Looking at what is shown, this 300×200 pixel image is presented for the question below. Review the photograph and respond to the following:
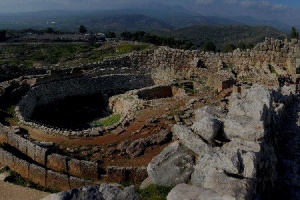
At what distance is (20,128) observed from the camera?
22.9 meters

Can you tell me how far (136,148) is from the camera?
19578mm

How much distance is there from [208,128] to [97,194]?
5004 mm

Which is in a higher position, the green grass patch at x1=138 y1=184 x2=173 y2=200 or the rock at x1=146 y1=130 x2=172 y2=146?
the green grass patch at x1=138 y1=184 x2=173 y2=200

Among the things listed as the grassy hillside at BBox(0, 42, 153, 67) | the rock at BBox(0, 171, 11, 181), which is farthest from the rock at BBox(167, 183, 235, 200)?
the grassy hillside at BBox(0, 42, 153, 67)

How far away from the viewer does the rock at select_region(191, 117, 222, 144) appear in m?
12.6

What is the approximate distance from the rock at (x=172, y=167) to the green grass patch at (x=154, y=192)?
175mm

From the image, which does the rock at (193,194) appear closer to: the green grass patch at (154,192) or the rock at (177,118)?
the green grass patch at (154,192)

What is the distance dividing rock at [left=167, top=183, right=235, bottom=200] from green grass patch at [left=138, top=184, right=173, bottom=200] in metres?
1.37

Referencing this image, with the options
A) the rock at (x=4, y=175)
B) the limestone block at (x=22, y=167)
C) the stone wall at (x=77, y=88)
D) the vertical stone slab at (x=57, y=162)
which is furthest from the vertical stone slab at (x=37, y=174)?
the stone wall at (x=77, y=88)

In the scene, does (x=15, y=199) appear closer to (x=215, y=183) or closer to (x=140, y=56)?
(x=215, y=183)

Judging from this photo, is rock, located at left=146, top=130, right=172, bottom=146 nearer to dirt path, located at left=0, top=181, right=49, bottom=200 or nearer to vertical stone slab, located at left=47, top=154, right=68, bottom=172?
vertical stone slab, located at left=47, top=154, right=68, bottom=172

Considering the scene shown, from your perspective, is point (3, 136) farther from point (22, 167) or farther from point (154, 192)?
point (154, 192)

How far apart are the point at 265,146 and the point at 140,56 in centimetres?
3006

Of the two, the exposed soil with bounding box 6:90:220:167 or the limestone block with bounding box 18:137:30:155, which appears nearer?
the exposed soil with bounding box 6:90:220:167
